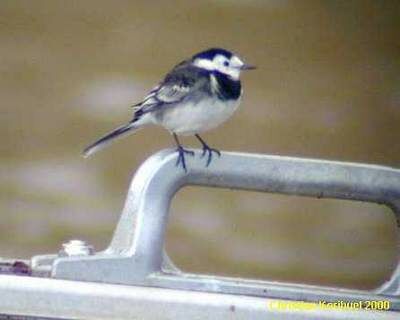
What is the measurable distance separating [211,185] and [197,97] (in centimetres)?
164

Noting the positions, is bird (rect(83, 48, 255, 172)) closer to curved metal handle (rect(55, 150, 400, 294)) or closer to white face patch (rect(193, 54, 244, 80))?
white face patch (rect(193, 54, 244, 80))

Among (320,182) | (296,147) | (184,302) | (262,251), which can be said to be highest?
(296,147)

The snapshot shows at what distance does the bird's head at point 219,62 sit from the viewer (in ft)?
12.0

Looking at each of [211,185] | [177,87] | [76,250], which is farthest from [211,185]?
[177,87]

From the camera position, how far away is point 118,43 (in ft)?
16.2

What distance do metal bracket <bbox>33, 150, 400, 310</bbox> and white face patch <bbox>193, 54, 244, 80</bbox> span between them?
1616 millimetres

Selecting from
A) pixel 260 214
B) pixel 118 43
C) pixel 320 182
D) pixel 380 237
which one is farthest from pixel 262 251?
pixel 320 182

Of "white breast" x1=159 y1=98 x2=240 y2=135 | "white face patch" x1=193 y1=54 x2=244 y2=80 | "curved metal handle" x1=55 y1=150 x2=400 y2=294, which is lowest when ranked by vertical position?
"curved metal handle" x1=55 y1=150 x2=400 y2=294

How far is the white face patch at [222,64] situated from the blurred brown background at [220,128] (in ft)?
3.98

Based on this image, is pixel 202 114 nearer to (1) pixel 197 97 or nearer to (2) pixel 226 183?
(1) pixel 197 97

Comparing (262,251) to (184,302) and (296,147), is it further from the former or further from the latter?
(184,302)

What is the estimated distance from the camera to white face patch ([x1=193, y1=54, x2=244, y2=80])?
3.67m

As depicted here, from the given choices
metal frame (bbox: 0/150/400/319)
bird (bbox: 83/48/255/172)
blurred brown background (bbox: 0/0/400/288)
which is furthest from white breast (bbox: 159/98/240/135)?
metal frame (bbox: 0/150/400/319)

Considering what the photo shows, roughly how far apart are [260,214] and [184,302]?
334cm
